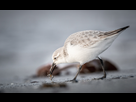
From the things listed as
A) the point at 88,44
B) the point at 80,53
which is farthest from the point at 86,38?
the point at 80,53

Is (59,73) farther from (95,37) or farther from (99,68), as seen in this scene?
(95,37)

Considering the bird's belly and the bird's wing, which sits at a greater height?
the bird's wing

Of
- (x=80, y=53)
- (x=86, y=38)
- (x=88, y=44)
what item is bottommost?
(x=80, y=53)

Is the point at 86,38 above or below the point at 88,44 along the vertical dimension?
above

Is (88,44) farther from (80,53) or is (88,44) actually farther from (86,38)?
(80,53)

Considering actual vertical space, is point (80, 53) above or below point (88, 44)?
below

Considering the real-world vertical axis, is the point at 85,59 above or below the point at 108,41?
below

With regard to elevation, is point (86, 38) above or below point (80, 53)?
above

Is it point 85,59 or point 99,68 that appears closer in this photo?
point 85,59

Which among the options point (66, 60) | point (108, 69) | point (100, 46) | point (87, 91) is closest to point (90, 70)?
point (108, 69)

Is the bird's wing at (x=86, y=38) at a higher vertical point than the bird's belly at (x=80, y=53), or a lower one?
higher

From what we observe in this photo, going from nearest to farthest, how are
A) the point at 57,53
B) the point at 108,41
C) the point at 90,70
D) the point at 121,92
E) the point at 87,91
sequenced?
the point at 121,92 → the point at 87,91 → the point at 108,41 → the point at 57,53 → the point at 90,70
